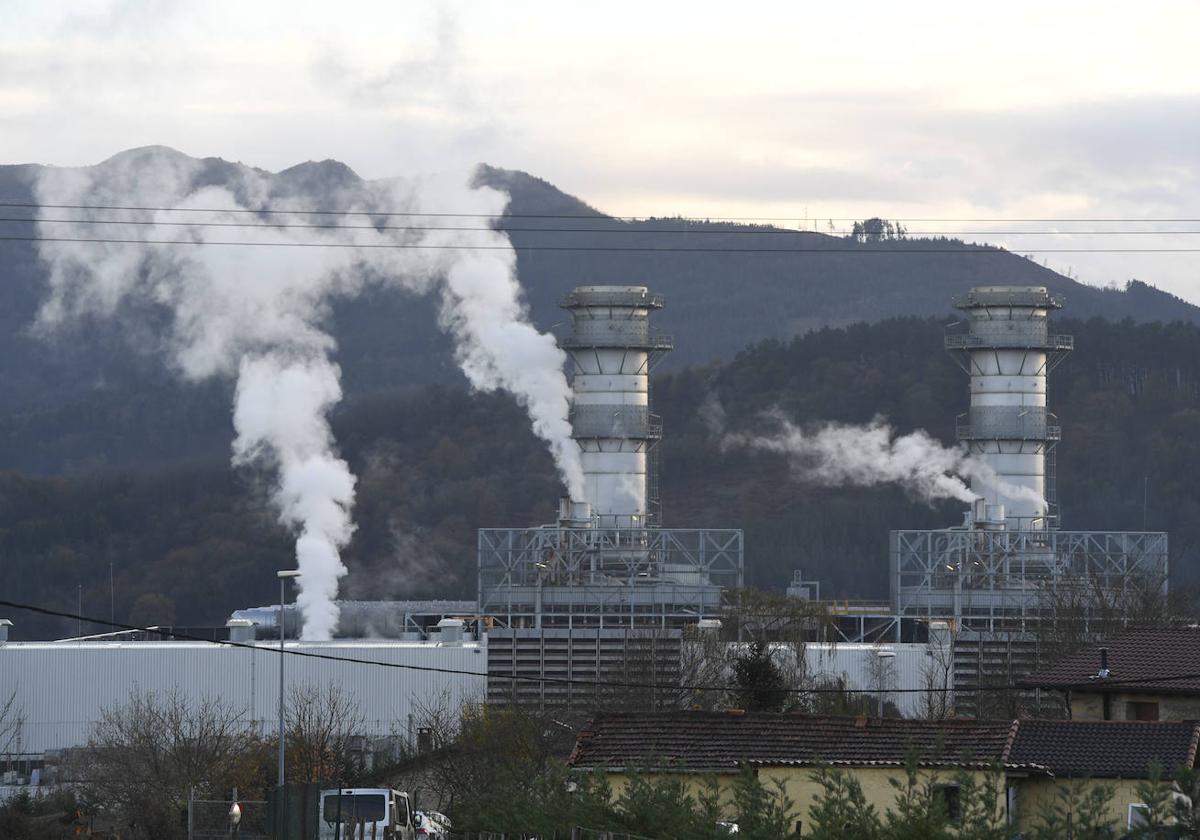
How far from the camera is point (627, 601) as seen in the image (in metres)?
87.6

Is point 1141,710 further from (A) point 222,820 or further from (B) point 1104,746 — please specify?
(A) point 222,820

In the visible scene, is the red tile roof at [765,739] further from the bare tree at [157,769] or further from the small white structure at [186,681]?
the small white structure at [186,681]

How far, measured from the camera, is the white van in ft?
129

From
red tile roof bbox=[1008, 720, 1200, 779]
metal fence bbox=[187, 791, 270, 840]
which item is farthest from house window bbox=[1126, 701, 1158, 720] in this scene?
metal fence bbox=[187, 791, 270, 840]

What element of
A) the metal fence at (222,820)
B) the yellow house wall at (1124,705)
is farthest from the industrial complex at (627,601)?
the yellow house wall at (1124,705)

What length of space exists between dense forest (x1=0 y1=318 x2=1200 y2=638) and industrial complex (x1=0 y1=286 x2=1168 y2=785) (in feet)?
125

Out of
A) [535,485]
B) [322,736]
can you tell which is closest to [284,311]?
[535,485]

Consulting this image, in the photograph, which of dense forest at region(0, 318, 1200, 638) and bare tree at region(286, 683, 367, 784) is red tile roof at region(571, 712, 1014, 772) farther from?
dense forest at region(0, 318, 1200, 638)

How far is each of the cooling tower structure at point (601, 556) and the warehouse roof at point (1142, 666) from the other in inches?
1421

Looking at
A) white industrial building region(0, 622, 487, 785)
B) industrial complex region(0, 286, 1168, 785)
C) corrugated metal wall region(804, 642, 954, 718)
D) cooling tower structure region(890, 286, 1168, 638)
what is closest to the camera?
white industrial building region(0, 622, 487, 785)

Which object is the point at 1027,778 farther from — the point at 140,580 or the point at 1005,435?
the point at 140,580

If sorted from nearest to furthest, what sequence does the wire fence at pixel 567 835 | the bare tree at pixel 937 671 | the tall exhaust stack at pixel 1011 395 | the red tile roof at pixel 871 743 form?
the wire fence at pixel 567 835, the red tile roof at pixel 871 743, the bare tree at pixel 937 671, the tall exhaust stack at pixel 1011 395

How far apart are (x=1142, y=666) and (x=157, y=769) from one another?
2341 cm

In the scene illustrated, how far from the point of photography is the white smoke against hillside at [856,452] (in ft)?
459
